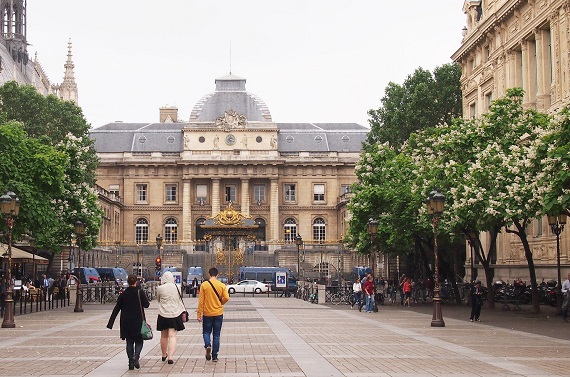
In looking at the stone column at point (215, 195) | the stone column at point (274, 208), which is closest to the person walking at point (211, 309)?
the stone column at point (274, 208)

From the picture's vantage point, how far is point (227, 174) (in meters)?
123

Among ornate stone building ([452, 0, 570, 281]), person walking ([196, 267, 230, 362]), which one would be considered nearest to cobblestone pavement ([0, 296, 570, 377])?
person walking ([196, 267, 230, 362])

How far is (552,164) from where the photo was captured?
31.7m

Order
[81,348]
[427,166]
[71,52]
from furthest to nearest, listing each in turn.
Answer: [71,52]
[427,166]
[81,348]

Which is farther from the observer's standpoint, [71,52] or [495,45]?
[71,52]

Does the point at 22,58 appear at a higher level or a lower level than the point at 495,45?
higher

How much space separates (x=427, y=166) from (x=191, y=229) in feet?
250

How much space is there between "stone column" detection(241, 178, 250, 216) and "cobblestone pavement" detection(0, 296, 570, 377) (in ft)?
276

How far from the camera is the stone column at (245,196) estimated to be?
4843 inches

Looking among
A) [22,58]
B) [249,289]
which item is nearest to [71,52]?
[22,58]

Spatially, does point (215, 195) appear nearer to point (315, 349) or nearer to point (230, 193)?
point (230, 193)

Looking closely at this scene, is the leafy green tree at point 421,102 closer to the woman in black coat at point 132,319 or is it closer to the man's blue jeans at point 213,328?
the man's blue jeans at point 213,328

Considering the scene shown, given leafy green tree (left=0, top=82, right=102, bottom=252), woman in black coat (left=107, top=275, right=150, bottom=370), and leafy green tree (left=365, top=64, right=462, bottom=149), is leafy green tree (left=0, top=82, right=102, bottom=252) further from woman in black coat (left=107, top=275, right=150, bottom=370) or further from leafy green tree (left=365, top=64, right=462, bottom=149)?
woman in black coat (left=107, top=275, right=150, bottom=370)

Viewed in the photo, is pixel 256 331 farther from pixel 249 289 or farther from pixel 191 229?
pixel 191 229
